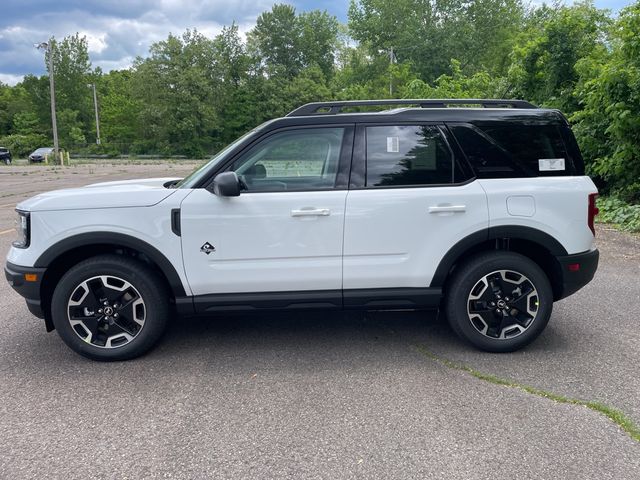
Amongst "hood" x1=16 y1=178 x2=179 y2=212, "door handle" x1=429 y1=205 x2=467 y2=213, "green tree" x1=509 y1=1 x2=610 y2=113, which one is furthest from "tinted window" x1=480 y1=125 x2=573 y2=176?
"green tree" x1=509 y1=1 x2=610 y2=113

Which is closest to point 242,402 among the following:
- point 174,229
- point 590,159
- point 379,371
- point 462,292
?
point 379,371

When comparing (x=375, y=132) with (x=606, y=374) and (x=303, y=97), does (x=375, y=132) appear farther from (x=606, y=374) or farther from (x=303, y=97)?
(x=303, y=97)

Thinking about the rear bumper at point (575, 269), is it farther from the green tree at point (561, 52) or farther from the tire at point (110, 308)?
the green tree at point (561, 52)

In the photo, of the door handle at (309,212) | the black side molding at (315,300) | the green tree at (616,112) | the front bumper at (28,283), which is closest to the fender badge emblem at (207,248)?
the black side molding at (315,300)

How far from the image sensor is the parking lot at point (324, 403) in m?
2.69

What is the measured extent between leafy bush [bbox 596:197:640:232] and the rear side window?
6.05m

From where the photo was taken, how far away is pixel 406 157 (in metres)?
3.97

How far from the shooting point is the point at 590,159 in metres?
11.5

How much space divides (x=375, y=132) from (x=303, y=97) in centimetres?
5835

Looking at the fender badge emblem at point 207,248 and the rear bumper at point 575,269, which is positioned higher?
the fender badge emblem at point 207,248

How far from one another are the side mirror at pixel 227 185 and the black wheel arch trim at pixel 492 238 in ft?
5.36

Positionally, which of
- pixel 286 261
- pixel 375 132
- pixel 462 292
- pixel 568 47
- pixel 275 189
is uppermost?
pixel 568 47

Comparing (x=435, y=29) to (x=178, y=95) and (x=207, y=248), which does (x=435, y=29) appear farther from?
(x=207, y=248)

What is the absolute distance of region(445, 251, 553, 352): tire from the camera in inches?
155
